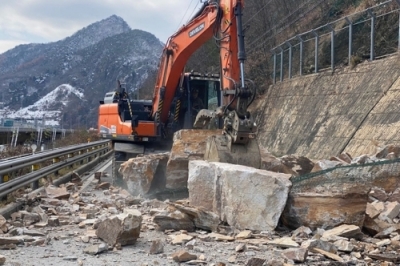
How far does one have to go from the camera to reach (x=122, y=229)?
18.5 ft

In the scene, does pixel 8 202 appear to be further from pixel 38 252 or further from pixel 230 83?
pixel 230 83

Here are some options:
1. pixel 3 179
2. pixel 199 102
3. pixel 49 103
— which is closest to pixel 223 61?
pixel 199 102

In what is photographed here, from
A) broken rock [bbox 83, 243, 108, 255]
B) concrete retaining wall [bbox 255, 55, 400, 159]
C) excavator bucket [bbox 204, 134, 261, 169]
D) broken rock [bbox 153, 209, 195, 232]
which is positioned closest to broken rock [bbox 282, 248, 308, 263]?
broken rock [bbox 153, 209, 195, 232]

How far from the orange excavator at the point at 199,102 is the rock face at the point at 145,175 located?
1.50m

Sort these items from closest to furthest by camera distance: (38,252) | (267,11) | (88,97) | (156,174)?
(38,252) → (156,174) → (267,11) → (88,97)

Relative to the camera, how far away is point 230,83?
943 centimetres

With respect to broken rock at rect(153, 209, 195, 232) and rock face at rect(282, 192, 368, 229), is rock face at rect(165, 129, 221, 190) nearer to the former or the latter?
broken rock at rect(153, 209, 195, 232)

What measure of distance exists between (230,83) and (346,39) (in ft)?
33.3

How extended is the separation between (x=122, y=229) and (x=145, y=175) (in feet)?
14.6

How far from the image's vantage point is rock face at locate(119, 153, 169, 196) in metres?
10.1

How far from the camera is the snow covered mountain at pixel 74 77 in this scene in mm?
130875

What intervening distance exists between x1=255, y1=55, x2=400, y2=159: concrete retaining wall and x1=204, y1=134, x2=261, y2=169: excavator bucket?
423cm

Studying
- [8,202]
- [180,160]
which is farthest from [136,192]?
[8,202]

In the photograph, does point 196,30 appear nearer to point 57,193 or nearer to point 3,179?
point 57,193
